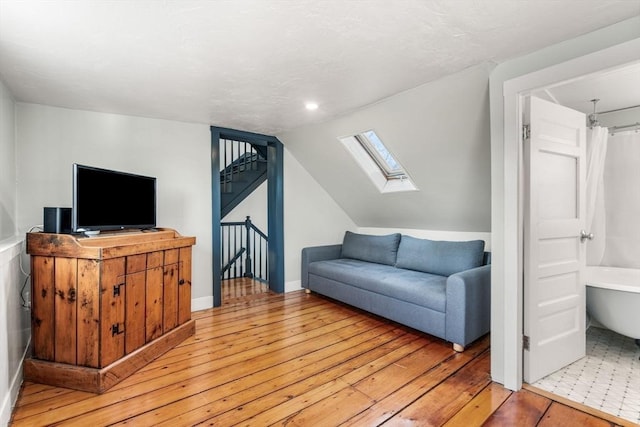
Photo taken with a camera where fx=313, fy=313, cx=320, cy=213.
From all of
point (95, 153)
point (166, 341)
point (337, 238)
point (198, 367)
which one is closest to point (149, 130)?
point (95, 153)

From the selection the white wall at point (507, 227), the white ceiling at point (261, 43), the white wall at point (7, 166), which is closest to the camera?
the white ceiling at point (261, 43)

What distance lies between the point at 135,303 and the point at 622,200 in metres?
4.15

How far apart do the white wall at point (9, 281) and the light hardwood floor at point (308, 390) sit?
0.16 meters

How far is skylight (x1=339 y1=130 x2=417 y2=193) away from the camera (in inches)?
144

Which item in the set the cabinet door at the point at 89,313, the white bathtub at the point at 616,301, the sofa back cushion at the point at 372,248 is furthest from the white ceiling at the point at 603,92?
the cabinet door at the point at 89,313

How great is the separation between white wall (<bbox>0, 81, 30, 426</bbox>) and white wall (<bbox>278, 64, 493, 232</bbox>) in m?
Answer: 2.58

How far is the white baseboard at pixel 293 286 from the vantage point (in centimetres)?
438

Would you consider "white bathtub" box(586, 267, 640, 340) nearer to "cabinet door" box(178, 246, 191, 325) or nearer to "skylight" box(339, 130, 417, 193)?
"skylight" box(339, 130, 417, 193)

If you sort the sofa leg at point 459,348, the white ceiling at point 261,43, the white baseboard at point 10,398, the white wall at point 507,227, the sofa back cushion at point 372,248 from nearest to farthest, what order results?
the white ceiling at point 261,43 < the white baseboard at point 10,398 < the white wall at point 507,227 < the sofa leg at point 459,348 < the sofa back cushion at point 372,248

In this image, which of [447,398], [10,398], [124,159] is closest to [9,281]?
[10,398]

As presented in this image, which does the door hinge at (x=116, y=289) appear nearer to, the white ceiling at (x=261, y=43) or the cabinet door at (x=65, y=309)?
the cabinet door at (x=65, y=309)

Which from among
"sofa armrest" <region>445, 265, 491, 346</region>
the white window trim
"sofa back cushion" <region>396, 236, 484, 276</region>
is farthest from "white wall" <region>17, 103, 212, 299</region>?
"sofa armrest" <region>445, 265, 491, 346</region>

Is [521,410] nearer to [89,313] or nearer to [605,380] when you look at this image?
[605,380]

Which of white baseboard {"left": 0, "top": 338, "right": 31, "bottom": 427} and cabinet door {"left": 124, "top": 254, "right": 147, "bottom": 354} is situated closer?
white baseboard {"left": 0, "top": 338, "right": 31, "bottom": 427}
